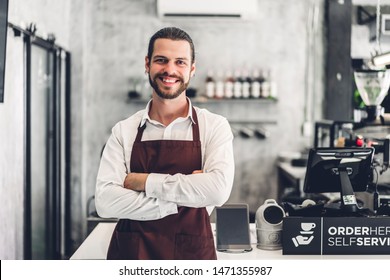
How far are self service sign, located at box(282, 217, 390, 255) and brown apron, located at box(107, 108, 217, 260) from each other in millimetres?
384

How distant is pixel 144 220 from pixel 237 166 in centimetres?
367

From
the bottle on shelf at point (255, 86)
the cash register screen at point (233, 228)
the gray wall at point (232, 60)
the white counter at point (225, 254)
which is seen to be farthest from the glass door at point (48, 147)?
the cash register screen at point (233, 228)

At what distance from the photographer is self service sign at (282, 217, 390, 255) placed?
2029 mm

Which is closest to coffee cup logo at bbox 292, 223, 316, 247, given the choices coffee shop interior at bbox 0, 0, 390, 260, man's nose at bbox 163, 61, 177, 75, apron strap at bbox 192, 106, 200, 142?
apron strap at bbox 192, 106, 200, 142

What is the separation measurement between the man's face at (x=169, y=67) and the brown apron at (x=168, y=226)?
16cm

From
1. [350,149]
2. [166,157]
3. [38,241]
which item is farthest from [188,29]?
[166,157]

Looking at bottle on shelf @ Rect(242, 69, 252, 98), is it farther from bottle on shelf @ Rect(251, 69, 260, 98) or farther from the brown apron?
the brown apron

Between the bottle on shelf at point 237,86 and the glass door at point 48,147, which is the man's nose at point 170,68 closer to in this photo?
the glass door at point 48,147

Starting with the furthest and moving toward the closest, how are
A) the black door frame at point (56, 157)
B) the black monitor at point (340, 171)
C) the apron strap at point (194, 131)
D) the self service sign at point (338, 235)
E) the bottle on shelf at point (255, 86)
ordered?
the bottle on shelf at point (255, 86) → the black door frame at point (56, 157) → the black monitor at point (340, 171) → the self service sign at point (338, 235) → the apron strap at point (194, 131)

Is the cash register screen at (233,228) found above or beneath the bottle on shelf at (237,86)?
beneath

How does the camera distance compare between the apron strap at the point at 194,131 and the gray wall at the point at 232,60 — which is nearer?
the apron strap at the point at 194,131

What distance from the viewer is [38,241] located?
4137mm

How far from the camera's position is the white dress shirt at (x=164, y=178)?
1.76 meters
